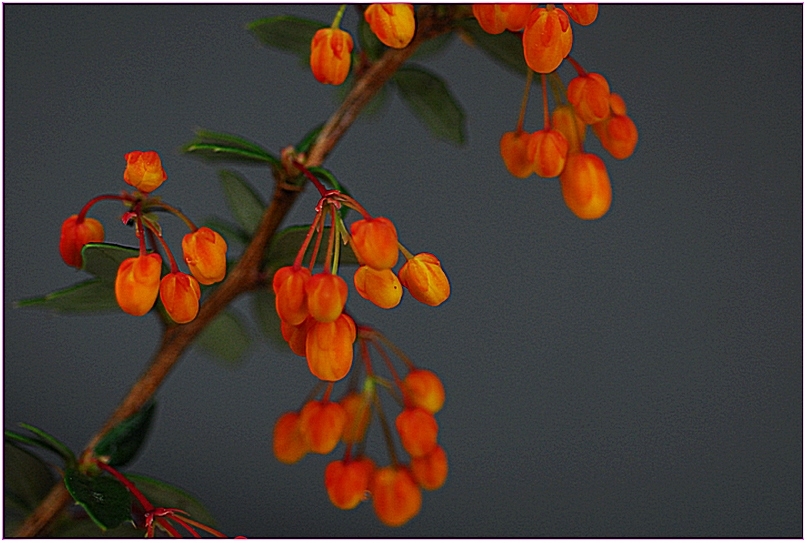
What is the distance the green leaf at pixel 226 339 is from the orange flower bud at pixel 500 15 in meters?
0.31

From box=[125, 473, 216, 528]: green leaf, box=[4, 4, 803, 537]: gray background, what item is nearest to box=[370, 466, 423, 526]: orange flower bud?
box=[125, 473, 216, 528]: green leaf

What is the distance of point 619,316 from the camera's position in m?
1.12

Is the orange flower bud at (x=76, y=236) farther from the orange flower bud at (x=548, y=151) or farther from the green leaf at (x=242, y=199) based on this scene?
the orange flower bud at (x=548, y=151)

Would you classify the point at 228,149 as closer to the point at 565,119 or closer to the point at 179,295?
the point at 179,295

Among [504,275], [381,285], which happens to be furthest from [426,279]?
[504,275]

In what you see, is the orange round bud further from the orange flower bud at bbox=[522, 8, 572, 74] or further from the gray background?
the gray background

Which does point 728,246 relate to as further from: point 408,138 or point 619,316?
point 408,138

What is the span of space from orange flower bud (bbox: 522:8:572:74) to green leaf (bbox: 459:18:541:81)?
73 mm

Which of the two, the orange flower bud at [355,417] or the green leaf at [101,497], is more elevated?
the orange flower bud at [355,417]

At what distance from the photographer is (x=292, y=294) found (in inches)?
14.3

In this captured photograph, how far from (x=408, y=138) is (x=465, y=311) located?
10.0 inches

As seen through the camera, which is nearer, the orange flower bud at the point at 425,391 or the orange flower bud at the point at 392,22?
the orange flower bud at the point at 392,22

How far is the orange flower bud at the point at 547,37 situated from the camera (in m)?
0.40

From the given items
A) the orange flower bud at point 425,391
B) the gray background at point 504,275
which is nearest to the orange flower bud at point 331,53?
the orange flower bud at point 425,391
